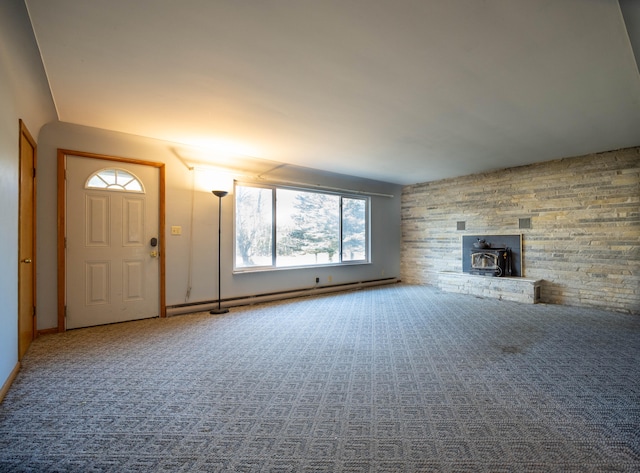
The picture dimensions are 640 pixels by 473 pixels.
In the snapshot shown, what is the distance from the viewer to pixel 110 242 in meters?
3.86

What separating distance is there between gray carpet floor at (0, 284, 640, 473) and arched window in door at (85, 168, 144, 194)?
5.70 feet

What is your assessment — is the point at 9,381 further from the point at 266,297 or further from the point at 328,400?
the point at 266,297

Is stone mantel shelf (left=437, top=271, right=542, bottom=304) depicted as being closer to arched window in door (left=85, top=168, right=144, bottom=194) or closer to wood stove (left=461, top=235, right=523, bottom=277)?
wood stove (left=461, top=235, right=523, bottom=277)

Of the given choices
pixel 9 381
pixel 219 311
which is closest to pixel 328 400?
pixel 9 381

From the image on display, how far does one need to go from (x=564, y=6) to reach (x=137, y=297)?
4.89 meters

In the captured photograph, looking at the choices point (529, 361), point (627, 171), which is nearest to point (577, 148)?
point (627, 171)

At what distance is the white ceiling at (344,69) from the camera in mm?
1776

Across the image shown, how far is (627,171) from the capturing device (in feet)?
14.6

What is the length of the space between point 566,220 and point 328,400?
508cm

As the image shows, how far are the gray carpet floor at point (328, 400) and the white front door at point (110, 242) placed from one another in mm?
377

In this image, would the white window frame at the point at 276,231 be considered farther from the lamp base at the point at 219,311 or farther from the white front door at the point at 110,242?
the white front door at the point at 110,242

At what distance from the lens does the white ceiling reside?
5.83 feet

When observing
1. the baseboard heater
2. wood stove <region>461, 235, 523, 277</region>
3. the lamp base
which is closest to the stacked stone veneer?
wood stove <region>461, 235, 523, 277</region>

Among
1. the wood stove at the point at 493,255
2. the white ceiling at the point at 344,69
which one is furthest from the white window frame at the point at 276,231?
the wood stove at the point at 493,255
